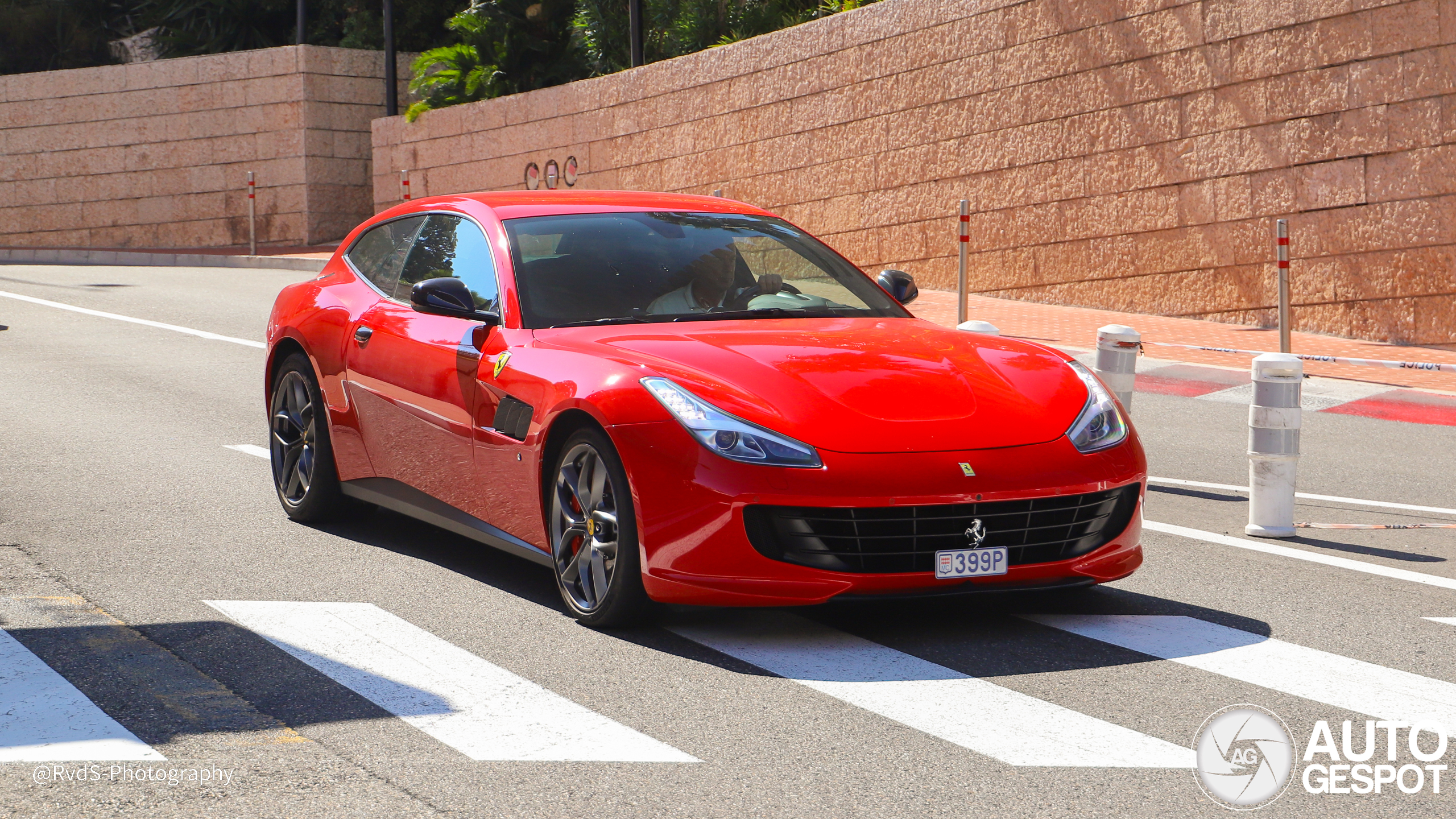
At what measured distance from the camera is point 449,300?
5.93m

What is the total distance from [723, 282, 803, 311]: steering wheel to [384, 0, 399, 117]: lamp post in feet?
86.5

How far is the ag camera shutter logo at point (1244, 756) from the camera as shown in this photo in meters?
3.82

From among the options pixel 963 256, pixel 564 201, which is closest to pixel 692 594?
pixel 564 201

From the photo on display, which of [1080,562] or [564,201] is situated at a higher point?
[564,201]

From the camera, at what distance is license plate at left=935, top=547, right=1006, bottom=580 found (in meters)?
5.07

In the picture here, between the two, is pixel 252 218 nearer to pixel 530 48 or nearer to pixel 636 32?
pixel 530 48

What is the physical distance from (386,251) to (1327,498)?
15.6 feet

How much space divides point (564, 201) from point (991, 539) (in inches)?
98.2

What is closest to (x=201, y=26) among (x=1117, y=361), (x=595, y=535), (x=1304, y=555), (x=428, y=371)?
(x=1117, y=361)

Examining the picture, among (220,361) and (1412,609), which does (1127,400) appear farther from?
(220,361)

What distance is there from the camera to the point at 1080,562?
5.32 meters

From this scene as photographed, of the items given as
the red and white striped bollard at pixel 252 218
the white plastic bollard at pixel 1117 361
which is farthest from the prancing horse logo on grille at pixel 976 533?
the red and white striped bollard at pixel 252 218

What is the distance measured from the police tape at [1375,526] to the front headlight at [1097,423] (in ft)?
6.93

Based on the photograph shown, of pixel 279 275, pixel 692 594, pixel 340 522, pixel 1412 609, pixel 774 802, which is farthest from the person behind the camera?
pixel 279 275
